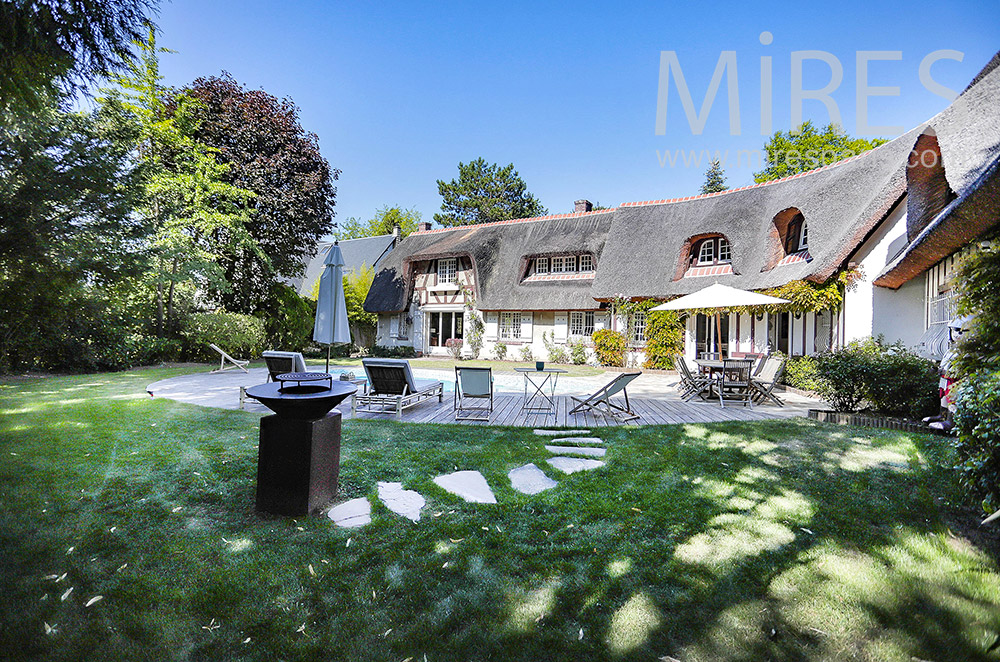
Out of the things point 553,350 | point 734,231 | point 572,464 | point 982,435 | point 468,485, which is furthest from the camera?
point 553,350

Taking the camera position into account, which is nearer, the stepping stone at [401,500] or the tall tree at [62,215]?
the stepping stone at [401,500]

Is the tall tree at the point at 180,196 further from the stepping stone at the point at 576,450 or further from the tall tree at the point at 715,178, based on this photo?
the tall tree at the point at 715,178

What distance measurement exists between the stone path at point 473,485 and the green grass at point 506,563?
0.35 ft

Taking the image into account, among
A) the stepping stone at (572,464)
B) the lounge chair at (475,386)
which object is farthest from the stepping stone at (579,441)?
the lounge chair at (475,386)

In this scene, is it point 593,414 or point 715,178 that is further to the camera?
point 715,178

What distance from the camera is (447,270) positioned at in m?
20.7

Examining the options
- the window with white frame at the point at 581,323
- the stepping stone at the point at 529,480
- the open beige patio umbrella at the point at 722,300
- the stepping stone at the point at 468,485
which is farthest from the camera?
the window with white frame at the point at 581,323

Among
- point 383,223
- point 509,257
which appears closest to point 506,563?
point 509,257

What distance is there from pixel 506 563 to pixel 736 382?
6.47 metres

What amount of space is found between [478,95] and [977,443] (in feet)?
62.1

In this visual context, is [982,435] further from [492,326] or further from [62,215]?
[492,326]

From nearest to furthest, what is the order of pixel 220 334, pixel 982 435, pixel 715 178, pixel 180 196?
pixel 982 435, pixel 180 196, pixel 220 334, pixel 715 178

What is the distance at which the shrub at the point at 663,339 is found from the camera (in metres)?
15.1

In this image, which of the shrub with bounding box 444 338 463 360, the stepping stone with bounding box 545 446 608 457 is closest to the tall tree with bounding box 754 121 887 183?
the shrub with bounding box 444 338 463 360
